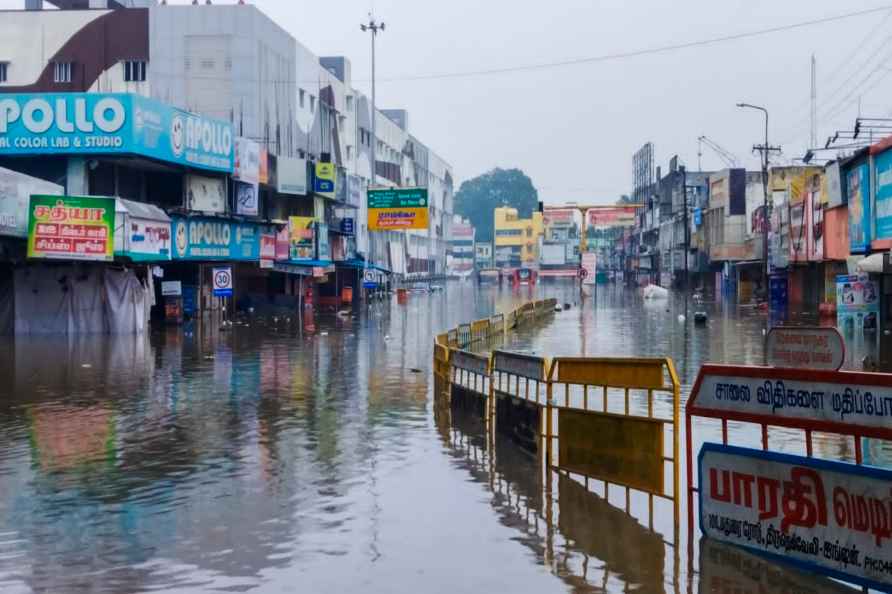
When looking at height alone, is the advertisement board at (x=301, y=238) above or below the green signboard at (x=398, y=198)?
below

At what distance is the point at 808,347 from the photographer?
7633mm

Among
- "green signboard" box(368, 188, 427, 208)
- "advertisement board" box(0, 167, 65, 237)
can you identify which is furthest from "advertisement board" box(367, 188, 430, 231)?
"advertisement board" box(0, 167, 65, 237)

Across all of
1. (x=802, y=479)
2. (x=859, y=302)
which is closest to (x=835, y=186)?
(x=859, y=302)

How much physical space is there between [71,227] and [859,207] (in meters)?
26.0

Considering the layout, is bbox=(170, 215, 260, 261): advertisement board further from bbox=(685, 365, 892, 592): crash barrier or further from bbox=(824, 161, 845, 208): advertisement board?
bbox=(685, 365, 892, 592): crash barrier

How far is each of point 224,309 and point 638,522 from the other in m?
42.6

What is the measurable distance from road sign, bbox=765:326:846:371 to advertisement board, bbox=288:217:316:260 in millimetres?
51368

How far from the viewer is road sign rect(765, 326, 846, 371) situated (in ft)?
24.2

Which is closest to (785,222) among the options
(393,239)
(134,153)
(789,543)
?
(134,153)

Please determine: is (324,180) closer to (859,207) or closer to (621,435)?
(859,207)

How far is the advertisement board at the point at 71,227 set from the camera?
1356 inches

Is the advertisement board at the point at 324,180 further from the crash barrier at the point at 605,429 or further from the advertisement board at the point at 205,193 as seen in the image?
the crash barrier at the point at 605,429

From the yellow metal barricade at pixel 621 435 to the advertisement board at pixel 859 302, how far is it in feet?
93.0

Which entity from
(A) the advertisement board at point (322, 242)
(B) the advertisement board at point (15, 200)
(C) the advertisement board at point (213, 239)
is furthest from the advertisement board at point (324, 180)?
(B) the advertisement board at point (15, 200)
